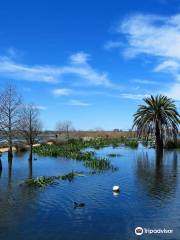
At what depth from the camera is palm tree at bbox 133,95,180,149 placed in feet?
186

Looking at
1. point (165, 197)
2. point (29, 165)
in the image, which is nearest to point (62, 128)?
point (29, 165)

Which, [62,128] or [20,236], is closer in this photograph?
[20,236]

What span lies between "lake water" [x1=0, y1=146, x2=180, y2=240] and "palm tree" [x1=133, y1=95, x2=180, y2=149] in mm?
24733

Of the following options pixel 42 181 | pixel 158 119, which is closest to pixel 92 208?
pixel 42 181

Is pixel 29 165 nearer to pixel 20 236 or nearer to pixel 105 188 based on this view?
pixel 105 188

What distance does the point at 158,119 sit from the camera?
186ft

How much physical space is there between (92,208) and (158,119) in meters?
37.9

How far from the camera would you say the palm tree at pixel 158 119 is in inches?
2232

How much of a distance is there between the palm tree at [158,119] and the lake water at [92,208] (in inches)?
974

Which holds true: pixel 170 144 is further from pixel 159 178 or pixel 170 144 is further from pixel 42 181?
pixel 42 181

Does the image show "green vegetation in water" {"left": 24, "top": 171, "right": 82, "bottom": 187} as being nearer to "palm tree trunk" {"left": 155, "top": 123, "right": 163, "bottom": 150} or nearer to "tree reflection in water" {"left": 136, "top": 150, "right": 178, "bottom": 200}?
"tree reflection in water" {"left": 136, "top": 150, "right": 178, "bottom": 200}

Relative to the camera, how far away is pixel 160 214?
18.8 m

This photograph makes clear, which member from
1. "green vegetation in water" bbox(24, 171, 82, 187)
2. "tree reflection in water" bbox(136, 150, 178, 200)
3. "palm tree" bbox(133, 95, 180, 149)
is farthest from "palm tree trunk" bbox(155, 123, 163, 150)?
"green vegetation in water" bbox(24, 171, 82, 187)

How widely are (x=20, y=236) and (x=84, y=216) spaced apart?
149 inches
